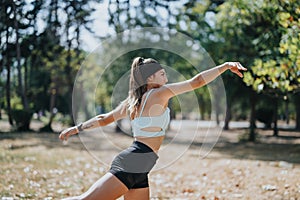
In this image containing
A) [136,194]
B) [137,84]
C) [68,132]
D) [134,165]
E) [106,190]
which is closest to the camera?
[106,190]

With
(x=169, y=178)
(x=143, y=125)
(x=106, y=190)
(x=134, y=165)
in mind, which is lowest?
(x=169, y=178)

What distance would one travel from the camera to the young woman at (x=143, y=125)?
11.1ft

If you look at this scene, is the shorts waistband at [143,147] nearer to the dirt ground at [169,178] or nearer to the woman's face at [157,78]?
the woman's face at [157,78]

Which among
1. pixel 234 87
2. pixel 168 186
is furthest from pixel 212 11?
pixel 168 186

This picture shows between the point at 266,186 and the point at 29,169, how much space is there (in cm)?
455

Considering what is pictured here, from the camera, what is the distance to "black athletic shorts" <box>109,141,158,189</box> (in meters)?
3.41

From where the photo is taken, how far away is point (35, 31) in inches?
366

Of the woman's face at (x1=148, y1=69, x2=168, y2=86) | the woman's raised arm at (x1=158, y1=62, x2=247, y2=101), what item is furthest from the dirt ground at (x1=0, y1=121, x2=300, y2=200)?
the woman's raised arm at (x1=158, y1=62, x2=247, y2=101)

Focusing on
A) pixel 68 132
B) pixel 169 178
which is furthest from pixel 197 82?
pixel 169 178

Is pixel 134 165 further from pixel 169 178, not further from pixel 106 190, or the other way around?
pixel 169 178

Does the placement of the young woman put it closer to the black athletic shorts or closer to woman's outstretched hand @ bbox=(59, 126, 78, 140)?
the black athletic shorts

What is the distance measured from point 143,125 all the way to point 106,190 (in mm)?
643

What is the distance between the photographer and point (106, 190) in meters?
3.30

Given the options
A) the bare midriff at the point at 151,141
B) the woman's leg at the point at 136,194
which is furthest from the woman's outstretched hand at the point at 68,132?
the woman's leg at the point at 136,194
